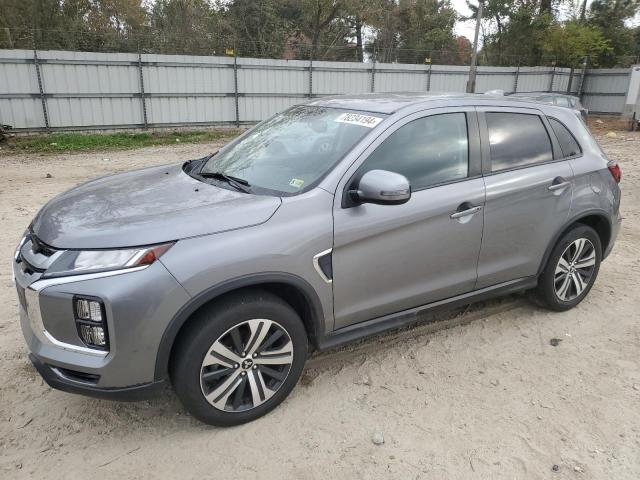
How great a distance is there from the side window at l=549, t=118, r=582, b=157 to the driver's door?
0.88m

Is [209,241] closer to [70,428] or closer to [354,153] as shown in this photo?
[354,153]

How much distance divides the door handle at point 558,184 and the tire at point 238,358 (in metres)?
2.16

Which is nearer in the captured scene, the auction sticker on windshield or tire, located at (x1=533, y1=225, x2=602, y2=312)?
the auction sticker on windshield

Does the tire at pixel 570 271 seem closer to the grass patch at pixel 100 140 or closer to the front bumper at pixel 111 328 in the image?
the front bumper at pixel 111 328

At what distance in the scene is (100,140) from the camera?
14.4m

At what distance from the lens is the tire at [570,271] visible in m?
4.02

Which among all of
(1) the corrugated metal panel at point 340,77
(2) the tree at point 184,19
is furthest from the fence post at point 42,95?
(2) the tree at point 184,19

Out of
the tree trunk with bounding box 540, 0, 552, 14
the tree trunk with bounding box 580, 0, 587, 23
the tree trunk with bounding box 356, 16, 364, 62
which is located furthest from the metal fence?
the tree trunk with bounding box 580, 0, 587, 23

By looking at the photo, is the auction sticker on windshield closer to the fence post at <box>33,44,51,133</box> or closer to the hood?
the hood

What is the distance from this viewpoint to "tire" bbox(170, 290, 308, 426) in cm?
257

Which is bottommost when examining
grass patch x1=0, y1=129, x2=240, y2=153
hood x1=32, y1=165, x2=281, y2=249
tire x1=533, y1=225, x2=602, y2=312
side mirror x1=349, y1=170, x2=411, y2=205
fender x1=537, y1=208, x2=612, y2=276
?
grass patch x1=0, y1=129, x2=240, y2=153

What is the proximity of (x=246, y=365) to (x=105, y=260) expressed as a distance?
903 mm

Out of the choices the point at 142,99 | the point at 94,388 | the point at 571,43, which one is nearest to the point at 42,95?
the point at 142,99

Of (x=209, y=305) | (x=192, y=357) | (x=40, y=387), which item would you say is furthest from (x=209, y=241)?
(x=40, y=387)
